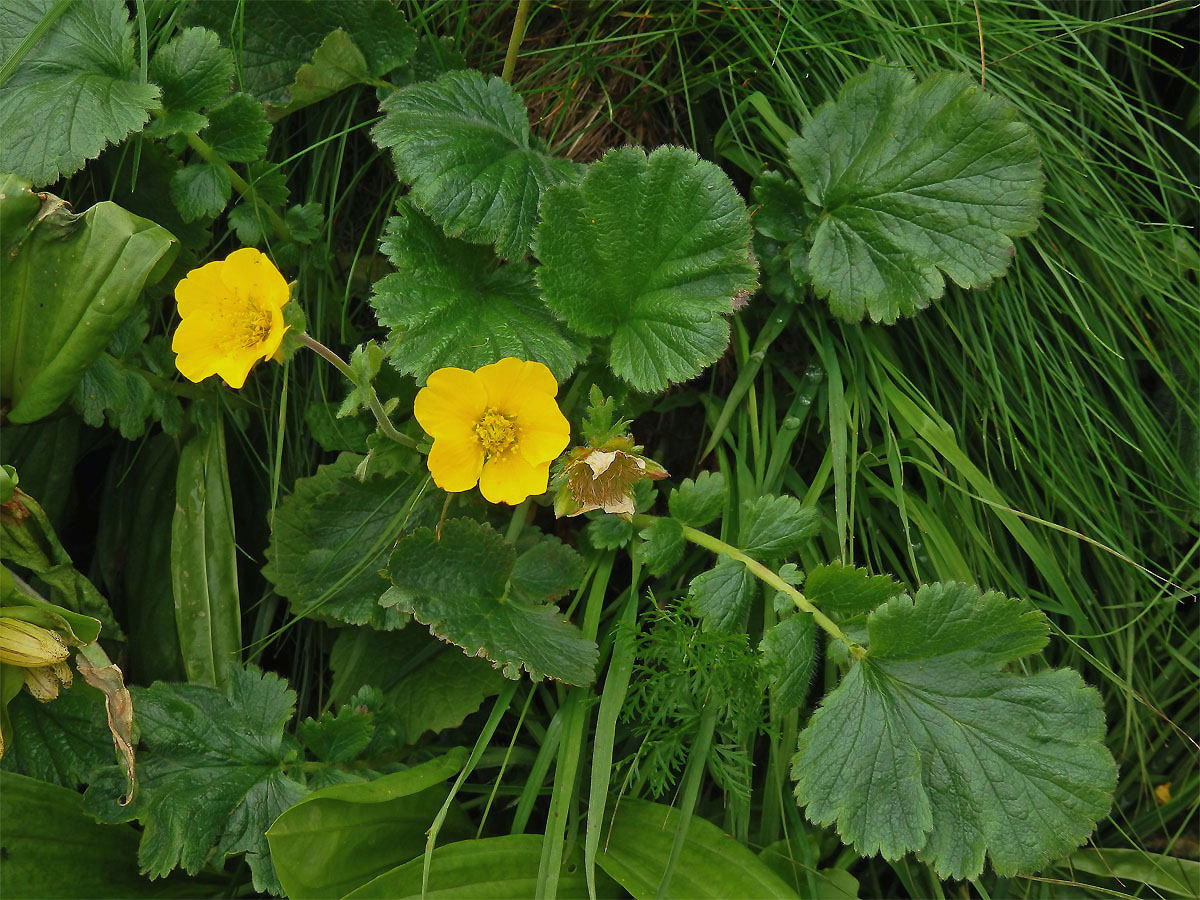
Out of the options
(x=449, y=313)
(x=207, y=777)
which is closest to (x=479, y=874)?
(x=207, y=777)

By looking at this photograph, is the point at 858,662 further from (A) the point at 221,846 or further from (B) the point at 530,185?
(A) the point at 221,846

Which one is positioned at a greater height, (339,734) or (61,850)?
(339,734)

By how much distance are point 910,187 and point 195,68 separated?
114 centimetres

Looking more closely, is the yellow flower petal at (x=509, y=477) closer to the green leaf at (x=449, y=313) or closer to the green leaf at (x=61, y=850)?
the green leaf at (x=449, y=313)

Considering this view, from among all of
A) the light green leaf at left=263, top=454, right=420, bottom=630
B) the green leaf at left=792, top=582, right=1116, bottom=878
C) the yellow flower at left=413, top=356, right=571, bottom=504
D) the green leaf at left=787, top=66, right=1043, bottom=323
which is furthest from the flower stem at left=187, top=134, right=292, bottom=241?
the green leaf at left=792, top=582, right=1116, bottom=878

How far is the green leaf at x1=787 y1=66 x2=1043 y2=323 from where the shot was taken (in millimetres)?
1509

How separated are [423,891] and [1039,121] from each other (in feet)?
5.08

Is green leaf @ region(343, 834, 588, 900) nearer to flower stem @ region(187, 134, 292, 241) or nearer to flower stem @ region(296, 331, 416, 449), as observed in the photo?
flower stem @ region(296, 331, 416, 449)

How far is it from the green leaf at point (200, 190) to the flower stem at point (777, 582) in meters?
0.84

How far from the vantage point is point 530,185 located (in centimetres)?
149

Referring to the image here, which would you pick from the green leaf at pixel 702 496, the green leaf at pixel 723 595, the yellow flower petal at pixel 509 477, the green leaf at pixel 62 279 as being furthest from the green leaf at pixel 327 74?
the green leaf at pixel 723 595

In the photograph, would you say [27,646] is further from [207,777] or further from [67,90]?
[67,90]

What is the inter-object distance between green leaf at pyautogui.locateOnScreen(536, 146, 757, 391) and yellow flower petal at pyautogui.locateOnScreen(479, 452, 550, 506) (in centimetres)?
22

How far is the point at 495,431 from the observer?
4.44 ft
